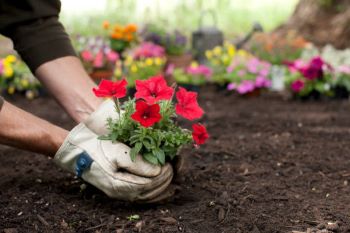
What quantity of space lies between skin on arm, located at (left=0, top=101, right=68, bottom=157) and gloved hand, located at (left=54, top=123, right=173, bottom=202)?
4 centimetres

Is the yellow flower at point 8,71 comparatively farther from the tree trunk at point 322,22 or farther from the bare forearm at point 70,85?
the tree trunk at point 322,22

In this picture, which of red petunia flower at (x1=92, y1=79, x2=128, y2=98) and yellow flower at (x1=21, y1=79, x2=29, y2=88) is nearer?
red petunia flower at (x1=92, y1=79, x2=128, y2=98)

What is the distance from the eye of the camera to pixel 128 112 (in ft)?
6.66

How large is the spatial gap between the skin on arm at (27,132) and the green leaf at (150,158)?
0.34 metres

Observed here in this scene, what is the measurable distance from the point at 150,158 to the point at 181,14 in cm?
666

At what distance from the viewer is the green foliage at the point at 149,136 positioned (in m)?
2.01

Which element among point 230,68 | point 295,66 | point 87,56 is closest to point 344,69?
point 295,66

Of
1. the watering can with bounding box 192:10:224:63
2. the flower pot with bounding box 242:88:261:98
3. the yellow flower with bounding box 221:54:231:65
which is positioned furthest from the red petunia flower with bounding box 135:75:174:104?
the watering can with bounding box 192:10:224:63

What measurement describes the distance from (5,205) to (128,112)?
0.60m

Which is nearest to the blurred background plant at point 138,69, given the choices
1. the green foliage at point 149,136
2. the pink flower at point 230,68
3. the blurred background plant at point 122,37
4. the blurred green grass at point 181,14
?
the blurred background plant at point 122,37

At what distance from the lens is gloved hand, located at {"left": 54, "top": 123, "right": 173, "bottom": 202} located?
2.03 metres

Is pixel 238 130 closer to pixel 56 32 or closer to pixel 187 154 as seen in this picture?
pixel 187 154

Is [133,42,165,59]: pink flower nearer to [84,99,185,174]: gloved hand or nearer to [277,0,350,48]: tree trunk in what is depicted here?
[277,0,350,48]: tree trunk

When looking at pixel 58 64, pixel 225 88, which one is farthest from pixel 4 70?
pixel 58 64
